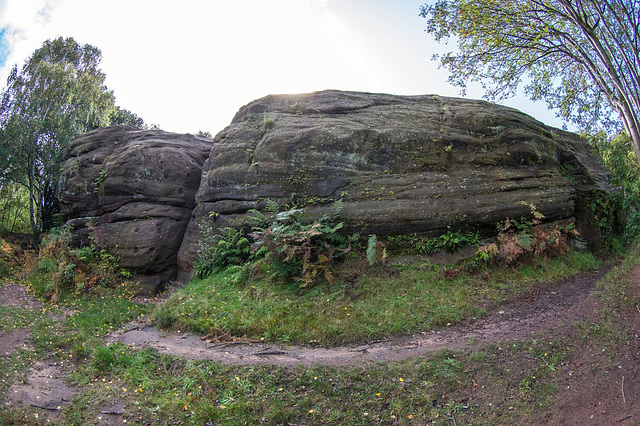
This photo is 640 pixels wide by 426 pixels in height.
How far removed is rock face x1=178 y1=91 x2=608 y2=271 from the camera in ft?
33.8

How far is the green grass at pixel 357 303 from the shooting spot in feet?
23.8

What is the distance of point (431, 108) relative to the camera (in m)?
12.5

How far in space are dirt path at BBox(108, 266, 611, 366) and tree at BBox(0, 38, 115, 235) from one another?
48.2 feet

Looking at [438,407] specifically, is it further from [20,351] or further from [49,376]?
[20,351]

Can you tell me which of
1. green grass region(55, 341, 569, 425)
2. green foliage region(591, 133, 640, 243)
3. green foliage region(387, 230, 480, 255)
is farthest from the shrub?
green foliage region(591, 133, 640, 243)

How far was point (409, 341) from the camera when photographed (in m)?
6.74

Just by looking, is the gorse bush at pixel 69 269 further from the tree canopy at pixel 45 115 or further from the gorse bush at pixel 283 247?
the tree canopy at pixel 45 115

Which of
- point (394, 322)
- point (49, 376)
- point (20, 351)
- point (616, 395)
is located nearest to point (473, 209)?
point (394, 322)

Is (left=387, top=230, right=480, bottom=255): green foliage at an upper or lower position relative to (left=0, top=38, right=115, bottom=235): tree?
lower

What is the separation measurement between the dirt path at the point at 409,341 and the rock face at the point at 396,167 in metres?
3.05

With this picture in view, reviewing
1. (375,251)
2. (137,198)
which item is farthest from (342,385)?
(137,198)

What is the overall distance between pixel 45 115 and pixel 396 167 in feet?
68.2

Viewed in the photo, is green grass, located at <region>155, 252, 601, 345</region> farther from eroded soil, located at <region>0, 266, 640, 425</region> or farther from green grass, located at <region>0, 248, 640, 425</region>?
green grass, located at <region>0, 248, 640, 425</region>

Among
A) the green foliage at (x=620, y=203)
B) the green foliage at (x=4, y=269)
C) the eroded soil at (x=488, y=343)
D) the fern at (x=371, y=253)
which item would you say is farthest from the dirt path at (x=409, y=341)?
the green foliage at (x=4, y=269)
